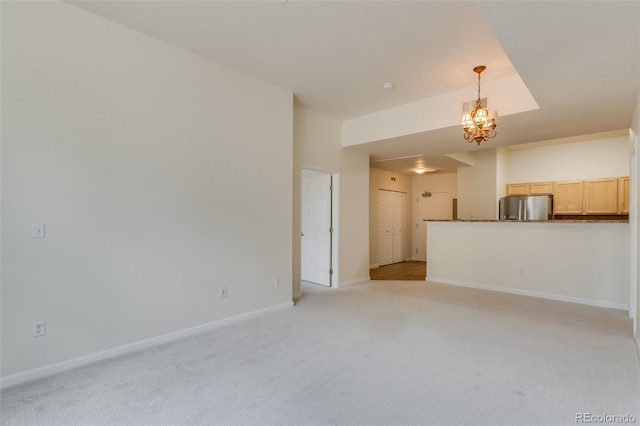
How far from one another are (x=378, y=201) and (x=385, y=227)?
77cm

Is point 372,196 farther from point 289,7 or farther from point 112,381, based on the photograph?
point 112,381

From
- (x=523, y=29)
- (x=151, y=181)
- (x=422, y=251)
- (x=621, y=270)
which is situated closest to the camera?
(x=523, y=29)

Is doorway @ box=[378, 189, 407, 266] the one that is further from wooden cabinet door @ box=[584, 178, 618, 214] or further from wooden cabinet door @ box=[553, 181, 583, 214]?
wooden cabinet door @ box=[584, 178, 618, 214]

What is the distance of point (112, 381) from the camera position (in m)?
2.30

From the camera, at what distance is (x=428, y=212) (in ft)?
29.6

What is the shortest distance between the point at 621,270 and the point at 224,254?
5.21m

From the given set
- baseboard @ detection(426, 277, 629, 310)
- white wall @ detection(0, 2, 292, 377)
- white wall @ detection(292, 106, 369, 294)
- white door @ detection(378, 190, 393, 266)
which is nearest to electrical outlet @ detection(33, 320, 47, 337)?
white wall @ detection(0, 2, 292, 377)

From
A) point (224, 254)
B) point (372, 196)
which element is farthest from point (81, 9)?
point (372, 196)

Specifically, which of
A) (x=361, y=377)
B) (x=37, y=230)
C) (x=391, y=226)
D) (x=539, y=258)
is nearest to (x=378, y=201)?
(x=391, y=226)

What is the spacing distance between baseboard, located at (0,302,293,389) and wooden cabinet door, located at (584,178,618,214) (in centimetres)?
695

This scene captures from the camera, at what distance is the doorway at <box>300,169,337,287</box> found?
541cm

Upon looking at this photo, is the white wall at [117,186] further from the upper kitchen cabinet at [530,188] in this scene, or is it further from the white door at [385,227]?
the upper kitchen cabinet at [530,188]

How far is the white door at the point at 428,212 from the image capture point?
868cm

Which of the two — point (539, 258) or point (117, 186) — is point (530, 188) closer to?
point (539, 258)
